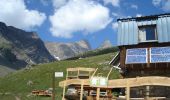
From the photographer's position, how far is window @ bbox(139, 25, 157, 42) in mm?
41838

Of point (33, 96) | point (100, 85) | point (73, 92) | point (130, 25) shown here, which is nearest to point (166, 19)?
point (130, 25)

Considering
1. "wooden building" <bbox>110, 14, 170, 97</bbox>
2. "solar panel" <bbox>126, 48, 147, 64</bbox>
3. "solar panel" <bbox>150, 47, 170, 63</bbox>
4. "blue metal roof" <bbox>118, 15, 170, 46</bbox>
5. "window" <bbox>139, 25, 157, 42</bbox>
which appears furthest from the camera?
"window" <bbox>139, 25, 157, 42</bbox>

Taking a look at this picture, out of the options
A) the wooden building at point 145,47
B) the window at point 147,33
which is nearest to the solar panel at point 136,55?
the wooden building at point 145,47

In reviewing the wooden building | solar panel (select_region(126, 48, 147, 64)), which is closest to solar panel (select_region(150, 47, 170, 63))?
the wooden building

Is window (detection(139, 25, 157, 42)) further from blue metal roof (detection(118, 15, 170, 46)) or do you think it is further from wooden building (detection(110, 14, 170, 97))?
blue metal roof (detection(118, 15, 170, 46))

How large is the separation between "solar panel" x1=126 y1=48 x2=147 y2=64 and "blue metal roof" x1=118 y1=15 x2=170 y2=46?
1134 mm

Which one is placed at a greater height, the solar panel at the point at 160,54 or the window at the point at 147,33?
the window at the point at 147,33

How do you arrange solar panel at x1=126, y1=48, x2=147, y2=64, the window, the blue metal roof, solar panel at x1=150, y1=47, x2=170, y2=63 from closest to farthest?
solar panel at x1=150, y1=47, x2=170, y2=63 < solar panel at x1=126, y1=48, x2=147, y2=64 < the blue metal roof < the window

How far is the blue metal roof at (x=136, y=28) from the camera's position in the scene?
135ft

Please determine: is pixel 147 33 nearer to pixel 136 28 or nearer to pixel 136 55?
pixel 136 28

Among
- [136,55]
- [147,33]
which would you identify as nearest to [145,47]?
[136,55]

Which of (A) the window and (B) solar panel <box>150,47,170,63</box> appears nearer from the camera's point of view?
(B) solar panel <box>150,47,170,63</box>

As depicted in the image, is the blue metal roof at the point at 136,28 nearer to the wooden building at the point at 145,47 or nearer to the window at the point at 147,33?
the wooden building at the point at 145,47

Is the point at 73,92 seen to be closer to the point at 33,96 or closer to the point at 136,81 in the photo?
the point at 136,81
